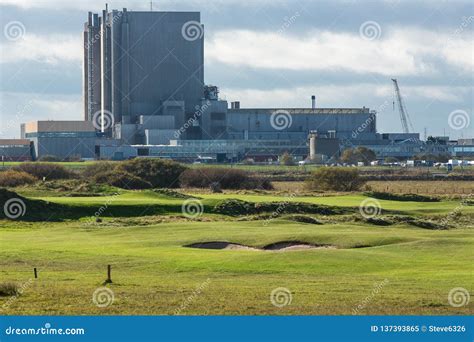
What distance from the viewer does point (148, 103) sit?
16688 centimetres

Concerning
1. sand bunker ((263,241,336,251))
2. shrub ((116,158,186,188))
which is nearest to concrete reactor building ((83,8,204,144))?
shrub ((116,158,186,188))

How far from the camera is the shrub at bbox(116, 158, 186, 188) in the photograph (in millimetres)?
101938

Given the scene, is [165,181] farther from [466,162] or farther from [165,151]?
[466,162]

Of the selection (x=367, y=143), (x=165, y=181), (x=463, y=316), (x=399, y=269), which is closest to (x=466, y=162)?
(x=367, y=143)

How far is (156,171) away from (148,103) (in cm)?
6406

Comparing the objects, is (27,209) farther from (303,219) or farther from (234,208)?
(303,219)

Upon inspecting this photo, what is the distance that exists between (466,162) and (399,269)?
145720 mm

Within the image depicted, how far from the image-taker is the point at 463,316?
80.6ft

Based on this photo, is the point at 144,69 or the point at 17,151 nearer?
the point at 144,69

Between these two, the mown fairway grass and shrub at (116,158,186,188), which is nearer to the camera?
the mown fairway grass

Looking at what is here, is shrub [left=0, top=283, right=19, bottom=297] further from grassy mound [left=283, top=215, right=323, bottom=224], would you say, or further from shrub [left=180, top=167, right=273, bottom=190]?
shrub [left=180, top=167, right=273, bottom=190]

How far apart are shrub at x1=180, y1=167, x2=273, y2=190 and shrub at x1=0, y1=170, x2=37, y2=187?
1428cm

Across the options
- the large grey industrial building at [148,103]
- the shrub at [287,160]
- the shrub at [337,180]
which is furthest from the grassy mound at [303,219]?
the shrub at [287,160]

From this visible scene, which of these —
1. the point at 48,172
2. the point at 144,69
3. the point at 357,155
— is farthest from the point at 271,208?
the point at 357,155
